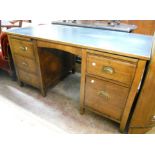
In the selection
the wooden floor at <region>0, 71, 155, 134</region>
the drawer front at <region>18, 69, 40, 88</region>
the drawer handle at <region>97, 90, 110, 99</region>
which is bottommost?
the wooden floor at <region>0, 71, 155, 134</region>

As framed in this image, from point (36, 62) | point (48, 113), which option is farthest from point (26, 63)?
point (48, 113)

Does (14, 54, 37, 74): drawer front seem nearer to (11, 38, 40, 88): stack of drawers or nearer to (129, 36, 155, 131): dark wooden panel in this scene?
(11, 38, 40, 88): stack of drawers

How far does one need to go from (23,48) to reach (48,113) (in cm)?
73

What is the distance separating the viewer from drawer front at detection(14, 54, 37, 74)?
Result: 4.88 feet

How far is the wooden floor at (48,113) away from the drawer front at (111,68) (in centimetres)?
54

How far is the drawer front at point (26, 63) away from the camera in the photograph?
149 centimetres

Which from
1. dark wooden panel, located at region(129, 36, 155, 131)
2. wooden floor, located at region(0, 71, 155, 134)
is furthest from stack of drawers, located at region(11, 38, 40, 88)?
dark wooden panel, located at region(129, 36, 155, 131)

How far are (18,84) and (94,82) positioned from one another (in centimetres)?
118

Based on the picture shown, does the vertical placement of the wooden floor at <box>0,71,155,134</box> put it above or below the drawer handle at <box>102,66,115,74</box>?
below

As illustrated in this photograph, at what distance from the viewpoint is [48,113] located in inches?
57.1

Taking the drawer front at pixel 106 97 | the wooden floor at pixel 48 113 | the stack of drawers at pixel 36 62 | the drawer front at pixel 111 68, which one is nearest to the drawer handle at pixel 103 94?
the drawer front at pixel 106 97

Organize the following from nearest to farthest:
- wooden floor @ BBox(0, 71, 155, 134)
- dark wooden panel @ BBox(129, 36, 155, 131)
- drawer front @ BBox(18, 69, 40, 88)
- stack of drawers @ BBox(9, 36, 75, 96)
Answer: dark wooden panel @ BBox(129, 36, 155, 131) → wooden floor @ BBox(0, 71, 155, 134) → stack of drawers @ BBox(9, 36, 75, 96) → drawer front @ BBox(18, 69, 40, 88)

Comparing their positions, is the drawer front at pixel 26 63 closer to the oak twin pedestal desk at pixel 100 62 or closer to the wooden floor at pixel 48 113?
the oak twin pedestal desk at pixel 100 62
